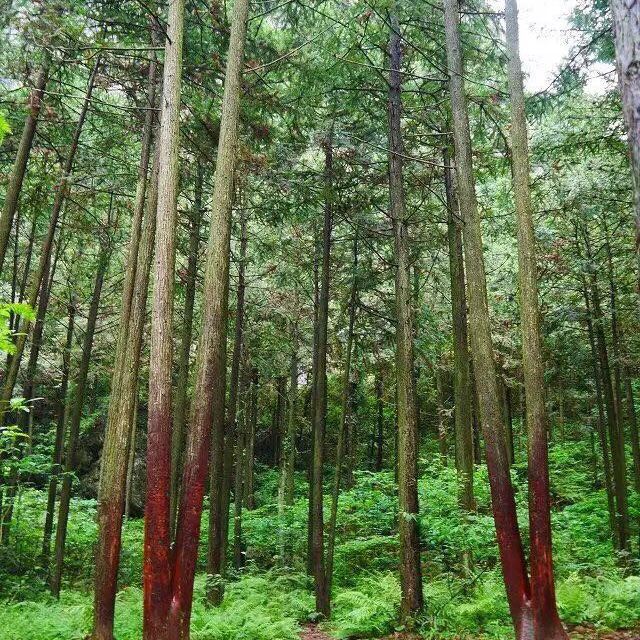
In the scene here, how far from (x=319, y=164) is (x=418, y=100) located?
3.04 meters

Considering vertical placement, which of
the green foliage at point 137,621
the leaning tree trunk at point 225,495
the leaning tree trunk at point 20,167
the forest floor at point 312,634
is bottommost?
the forest floor at point 312,634

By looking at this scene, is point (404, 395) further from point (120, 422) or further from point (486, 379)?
point (120, 422)

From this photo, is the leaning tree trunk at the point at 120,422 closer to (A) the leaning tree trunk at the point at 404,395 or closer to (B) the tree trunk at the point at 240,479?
(A) the leaning tree trunk at the point at 404,395

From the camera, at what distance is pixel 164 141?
6527mm

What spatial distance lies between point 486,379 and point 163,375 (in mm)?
3867

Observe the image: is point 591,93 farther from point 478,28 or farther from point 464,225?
point 464,225

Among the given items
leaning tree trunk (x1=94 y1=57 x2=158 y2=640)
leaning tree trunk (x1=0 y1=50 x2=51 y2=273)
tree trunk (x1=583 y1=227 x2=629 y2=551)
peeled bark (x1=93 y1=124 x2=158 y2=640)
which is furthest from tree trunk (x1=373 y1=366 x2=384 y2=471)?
leaning tree trunk (x1=0 y1=50 x2=51 y2=273)

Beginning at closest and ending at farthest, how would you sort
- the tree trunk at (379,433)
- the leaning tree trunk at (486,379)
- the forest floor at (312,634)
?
the leaning tree trunk at (486,379)
the forest floor at (312,634)
the tree trunk at (379,433)

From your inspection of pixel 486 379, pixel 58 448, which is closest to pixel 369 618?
pixel 486 379

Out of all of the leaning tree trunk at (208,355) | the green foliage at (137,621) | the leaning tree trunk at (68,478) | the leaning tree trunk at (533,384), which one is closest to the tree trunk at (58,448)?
the leaning tree trunk at (68,478)

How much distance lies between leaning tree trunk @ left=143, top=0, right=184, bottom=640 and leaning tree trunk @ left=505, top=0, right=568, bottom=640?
12.7 ft

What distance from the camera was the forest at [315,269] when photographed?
242 inches

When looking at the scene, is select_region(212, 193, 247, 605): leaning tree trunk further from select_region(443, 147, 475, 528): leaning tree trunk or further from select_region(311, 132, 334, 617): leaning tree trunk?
select_region(443, 147, 475, 528): leaning tree trunk

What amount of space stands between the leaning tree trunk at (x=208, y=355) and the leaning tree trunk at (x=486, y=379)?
3031 millimetres
